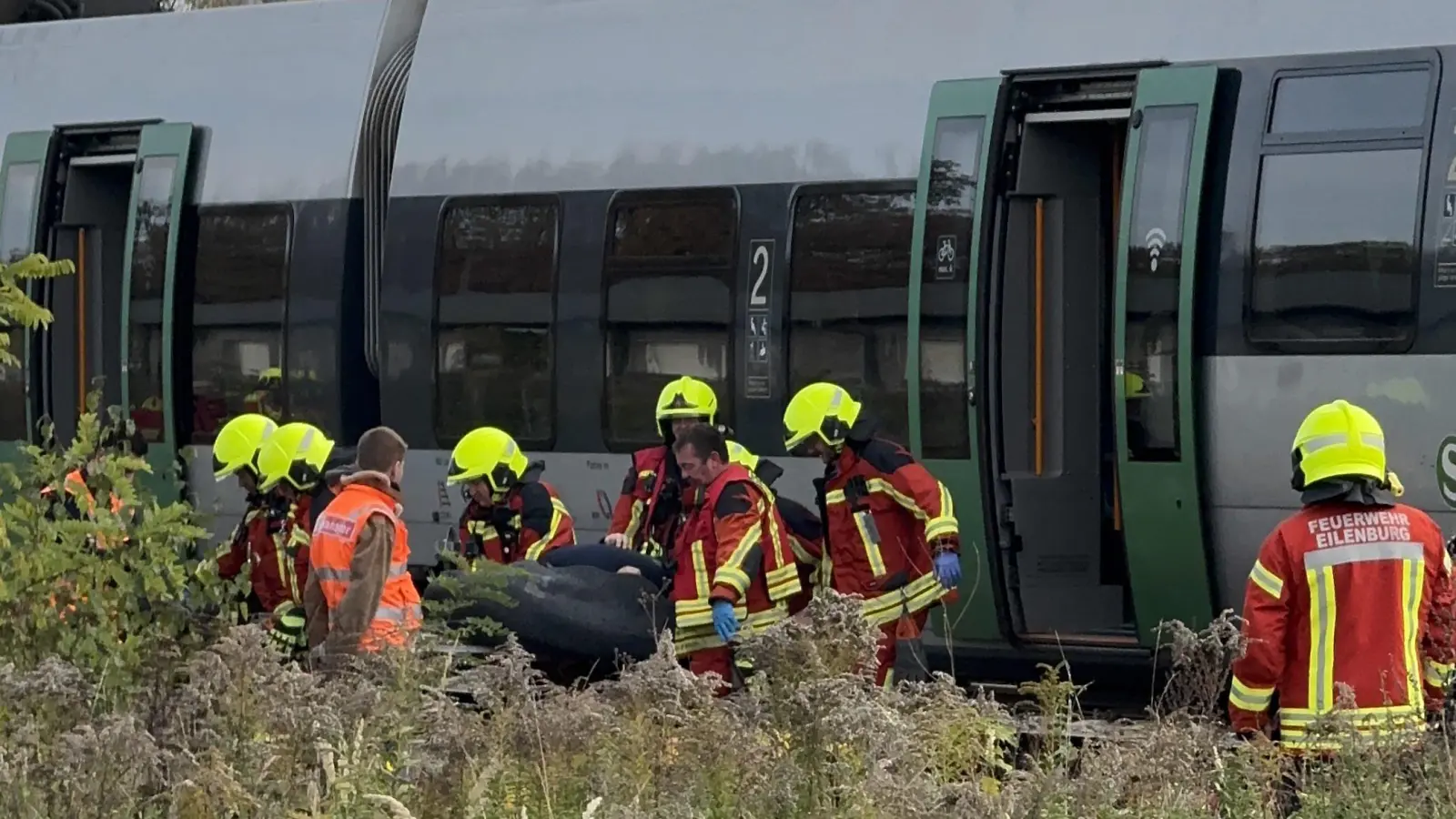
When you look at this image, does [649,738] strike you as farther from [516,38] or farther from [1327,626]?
[516,38]

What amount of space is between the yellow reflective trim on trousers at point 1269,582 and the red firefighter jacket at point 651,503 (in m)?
4.19

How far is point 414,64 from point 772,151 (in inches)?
102

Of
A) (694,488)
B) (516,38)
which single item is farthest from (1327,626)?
(516,38)

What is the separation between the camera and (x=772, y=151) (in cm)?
1150

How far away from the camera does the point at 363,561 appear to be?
8125 millimetres

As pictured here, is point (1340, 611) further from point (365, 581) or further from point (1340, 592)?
point (365, 581)

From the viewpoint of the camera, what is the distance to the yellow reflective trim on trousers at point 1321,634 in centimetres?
672

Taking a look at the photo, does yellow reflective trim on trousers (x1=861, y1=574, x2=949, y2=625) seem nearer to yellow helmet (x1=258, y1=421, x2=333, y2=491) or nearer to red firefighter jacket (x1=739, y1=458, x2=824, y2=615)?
red firefighter jacket (x1=739, y1=458, x2=824, y2=615)

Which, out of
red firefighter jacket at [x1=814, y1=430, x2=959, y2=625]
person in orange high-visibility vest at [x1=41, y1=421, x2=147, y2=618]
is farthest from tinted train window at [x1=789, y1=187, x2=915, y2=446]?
person in orange high-visibility vest at [x1=41, y1=421, x2=147, y2=618]

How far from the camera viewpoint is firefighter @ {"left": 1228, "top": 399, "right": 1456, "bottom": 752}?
22.0 ft

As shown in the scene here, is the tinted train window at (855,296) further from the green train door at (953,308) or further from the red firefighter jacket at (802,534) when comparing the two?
the red firefighter jacket at (802,534)

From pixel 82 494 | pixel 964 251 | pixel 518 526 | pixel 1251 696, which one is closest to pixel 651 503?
pixel 518 526

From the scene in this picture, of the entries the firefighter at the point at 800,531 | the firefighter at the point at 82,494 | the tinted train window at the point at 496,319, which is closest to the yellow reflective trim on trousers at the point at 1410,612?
the firefighter at the point at 800,531

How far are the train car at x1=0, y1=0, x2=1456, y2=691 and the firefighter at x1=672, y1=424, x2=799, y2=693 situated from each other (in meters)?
0.78
